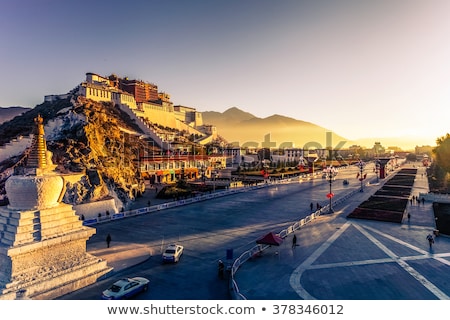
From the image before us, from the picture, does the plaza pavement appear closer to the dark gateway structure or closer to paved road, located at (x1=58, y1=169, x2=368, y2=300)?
paved road, located at (x1=58, y1=169, x2=368, y2=300)

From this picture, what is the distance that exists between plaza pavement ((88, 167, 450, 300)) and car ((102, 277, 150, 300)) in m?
3.26

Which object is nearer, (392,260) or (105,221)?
(392,260)

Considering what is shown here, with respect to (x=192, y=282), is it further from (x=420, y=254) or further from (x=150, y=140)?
(x=150, y=140)

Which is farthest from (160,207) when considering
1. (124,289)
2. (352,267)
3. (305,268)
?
(352,267)

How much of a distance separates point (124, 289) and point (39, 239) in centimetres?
438

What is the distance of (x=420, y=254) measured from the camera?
755 inches

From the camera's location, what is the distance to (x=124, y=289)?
13.1 meters

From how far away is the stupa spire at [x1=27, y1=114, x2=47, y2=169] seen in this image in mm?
14359

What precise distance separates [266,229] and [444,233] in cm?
1324

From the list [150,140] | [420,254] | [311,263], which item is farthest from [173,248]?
[150,140]

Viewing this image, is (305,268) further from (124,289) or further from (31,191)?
(31,191)

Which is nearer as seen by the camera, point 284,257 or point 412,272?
point 412,272

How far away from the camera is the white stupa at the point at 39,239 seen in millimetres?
13133
